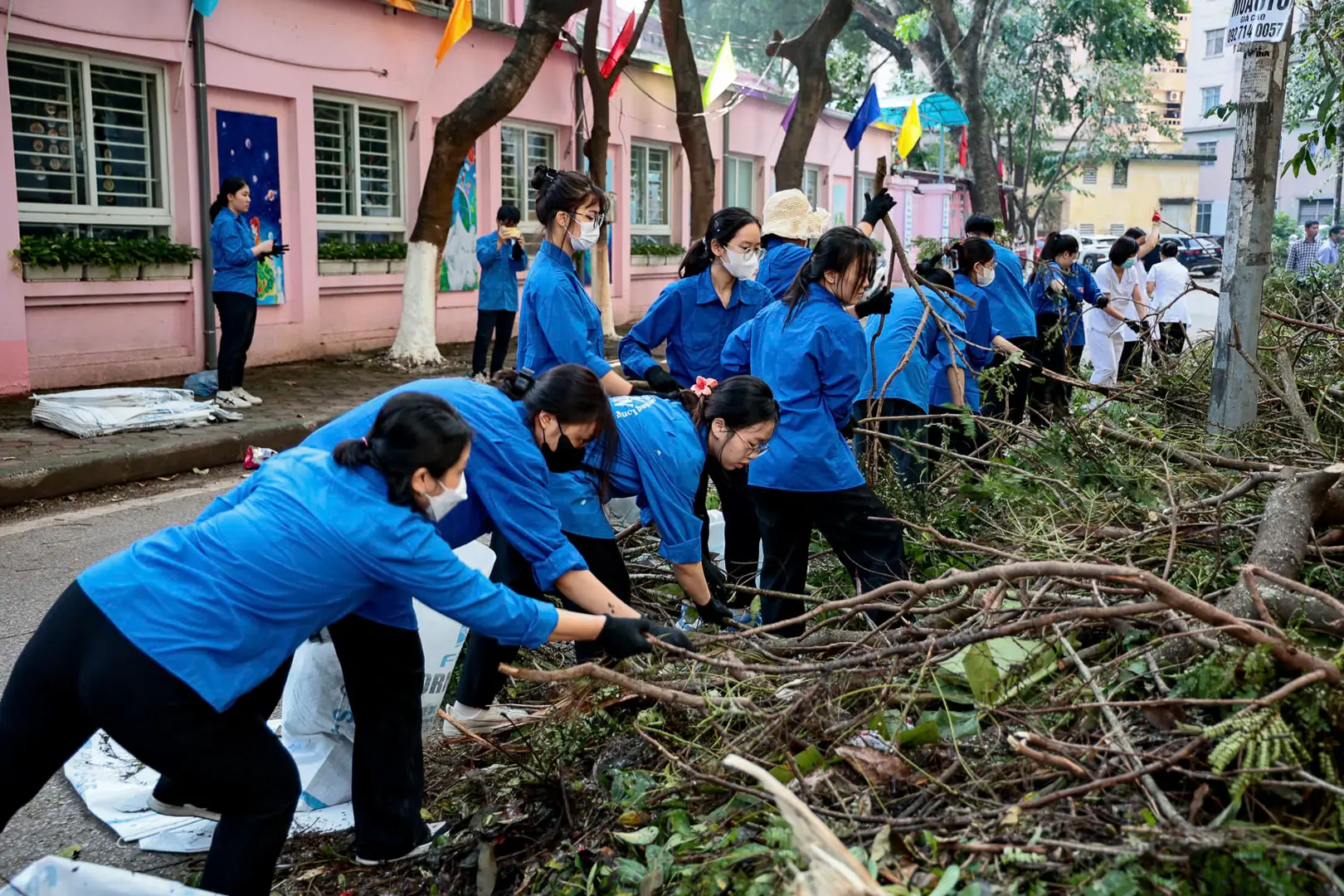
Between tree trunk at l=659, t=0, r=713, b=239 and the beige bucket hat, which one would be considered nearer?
the beige bucket hat

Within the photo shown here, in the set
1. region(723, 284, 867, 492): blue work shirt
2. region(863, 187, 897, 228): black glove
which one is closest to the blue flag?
region(863, 187, 897, 228): black glove

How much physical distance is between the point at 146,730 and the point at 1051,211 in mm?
48263

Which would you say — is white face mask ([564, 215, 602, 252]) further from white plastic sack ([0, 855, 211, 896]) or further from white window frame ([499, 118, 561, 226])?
white window frame ([499, 118, 561, 226])

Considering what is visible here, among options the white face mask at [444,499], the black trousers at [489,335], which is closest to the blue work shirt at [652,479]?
the white face mask at [444,499]

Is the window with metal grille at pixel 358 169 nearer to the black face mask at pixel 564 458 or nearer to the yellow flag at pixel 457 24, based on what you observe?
the yellow flag at pixel 457 24

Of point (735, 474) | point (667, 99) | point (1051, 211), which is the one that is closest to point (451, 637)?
point (735, 474)

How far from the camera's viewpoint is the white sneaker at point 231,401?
960 centimetres

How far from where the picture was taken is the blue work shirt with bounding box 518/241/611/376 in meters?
5.06

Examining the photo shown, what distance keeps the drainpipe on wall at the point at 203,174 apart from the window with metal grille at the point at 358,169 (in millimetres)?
1599

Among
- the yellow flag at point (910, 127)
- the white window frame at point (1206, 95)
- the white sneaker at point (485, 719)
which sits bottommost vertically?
the white sneaker at point (485, 719)

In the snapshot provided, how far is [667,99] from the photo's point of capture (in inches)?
737

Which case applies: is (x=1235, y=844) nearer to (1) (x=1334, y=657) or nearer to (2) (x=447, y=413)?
(1) (x=1334, y=657)

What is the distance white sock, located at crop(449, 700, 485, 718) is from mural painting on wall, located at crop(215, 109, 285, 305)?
8356 mm

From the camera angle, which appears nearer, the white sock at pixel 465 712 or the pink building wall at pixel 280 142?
the white sock at pixel 465 712
